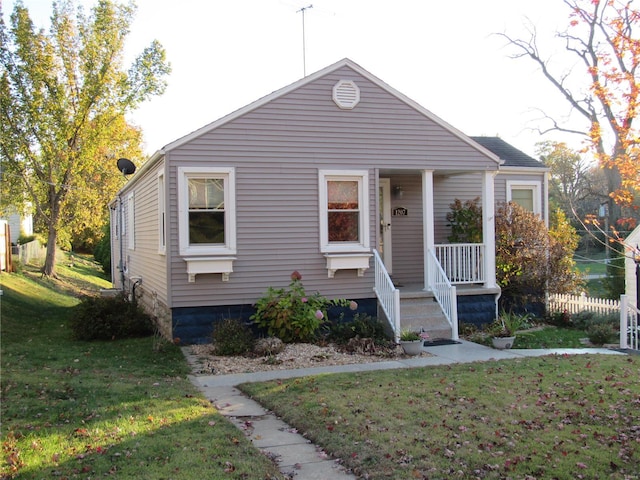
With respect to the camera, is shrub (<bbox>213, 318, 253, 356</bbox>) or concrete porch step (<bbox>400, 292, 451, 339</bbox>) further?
concrete porch step (<bbox>400, 292, 451, 339</bbox>)

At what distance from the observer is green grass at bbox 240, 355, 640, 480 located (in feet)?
16.5

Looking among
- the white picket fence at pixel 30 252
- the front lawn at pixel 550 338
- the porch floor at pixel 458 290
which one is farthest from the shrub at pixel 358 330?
the white picket fence at pixel 30 252

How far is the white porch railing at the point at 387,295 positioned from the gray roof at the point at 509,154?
4712mm

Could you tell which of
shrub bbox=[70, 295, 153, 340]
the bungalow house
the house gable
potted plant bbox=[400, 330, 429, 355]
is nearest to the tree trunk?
the bungalow house

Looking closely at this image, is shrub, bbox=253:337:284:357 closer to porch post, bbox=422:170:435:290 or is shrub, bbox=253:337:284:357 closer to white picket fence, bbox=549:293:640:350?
porch post, bbox=422:170:435:290

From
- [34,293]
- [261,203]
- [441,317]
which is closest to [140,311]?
[261,203]

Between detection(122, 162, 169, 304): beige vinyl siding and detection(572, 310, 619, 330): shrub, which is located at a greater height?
detection(122, 162, 169, 304): beige vinyl siding

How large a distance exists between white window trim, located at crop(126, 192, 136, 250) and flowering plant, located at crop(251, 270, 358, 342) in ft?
22.3

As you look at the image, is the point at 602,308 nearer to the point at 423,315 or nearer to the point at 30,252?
the point at 423,315

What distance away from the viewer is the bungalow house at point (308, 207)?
11.2m

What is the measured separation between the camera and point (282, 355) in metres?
9.97

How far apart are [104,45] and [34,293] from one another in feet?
30.8

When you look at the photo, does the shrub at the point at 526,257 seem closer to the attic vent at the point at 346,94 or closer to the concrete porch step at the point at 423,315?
the concrete porch step at the point at 423,315

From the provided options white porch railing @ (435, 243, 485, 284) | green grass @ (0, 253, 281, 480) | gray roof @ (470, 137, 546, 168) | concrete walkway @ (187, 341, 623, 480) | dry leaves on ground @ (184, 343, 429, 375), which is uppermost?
gray roof @ (470, 137, 546, 168)
